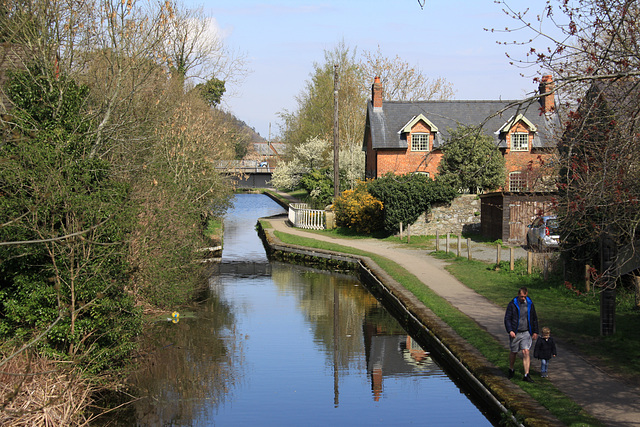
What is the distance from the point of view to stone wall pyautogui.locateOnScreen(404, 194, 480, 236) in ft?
113

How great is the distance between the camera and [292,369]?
47.1 ft

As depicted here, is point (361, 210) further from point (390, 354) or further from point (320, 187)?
point (390, 354)

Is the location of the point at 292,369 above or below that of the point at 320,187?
below

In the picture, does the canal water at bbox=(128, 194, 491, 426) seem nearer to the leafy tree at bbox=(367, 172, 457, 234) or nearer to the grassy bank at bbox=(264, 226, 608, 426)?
the grassy bank at bbox=(264, 226, 608, 426)

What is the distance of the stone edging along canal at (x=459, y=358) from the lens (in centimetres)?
977

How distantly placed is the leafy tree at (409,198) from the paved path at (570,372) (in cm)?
928

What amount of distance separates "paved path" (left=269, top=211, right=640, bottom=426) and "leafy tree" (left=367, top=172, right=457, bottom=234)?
9.28 meters

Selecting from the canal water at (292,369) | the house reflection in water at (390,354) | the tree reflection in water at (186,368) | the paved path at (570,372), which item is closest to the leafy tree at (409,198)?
the paved path at (570,372)

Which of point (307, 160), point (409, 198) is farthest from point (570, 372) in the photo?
point (307, 160)

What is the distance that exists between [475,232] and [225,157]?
14.5 m

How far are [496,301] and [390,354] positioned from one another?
429 centimetres

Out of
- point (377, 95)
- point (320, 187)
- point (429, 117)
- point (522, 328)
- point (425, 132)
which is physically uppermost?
point (377, 95)

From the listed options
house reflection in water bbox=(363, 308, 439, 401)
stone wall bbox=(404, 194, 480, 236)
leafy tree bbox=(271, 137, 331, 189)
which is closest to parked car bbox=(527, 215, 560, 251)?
stone wall bbox=(404, 194, 480, 236)

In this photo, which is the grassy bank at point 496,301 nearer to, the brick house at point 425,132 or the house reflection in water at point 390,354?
the house reflection in water at point 390,354
